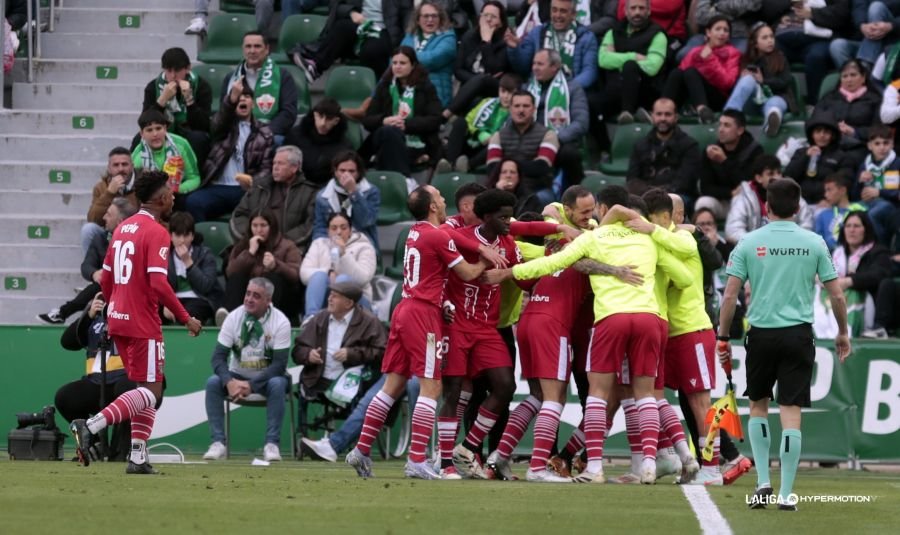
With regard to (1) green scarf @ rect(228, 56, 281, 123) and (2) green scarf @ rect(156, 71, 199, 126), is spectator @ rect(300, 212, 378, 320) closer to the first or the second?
(1) green scarf @ rect(228, 56, 281, 123)

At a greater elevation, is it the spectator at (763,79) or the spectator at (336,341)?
the spectator at (763,79)

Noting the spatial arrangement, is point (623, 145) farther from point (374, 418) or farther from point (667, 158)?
point (374, 418)

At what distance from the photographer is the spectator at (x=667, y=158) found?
18797 mm

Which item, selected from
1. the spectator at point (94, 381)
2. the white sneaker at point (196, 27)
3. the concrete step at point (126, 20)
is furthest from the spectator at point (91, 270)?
the concrete step at point (126, 20)

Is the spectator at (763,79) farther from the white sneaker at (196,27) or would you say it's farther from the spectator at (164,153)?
the white sneaker at (196,27)

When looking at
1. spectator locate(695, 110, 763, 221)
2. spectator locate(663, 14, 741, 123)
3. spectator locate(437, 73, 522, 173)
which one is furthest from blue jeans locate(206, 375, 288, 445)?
spectator locate(663, 14, 741, 123)

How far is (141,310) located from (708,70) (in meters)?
9.99

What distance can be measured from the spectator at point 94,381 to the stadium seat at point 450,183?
16.5 feet

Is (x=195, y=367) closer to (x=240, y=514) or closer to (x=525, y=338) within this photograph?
(x=525, y=338)

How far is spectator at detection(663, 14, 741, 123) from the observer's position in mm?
20031

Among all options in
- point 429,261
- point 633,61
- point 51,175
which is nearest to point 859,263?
→ point 633,61

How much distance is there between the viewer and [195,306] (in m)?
17.8

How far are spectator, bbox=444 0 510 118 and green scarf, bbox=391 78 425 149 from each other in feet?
1.73

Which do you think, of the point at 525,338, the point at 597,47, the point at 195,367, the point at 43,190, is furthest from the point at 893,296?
the point at 43,190
